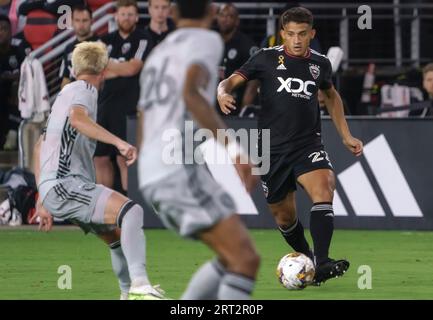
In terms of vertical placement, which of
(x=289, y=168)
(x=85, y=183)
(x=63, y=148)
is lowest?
(x=289, y=168)

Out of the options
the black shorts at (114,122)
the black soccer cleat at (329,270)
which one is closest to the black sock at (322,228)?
the black soccer cleat at (329,270)

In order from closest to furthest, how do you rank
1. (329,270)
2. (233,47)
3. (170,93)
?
1. (170,93)
2. (329,270)
3. (233,47)

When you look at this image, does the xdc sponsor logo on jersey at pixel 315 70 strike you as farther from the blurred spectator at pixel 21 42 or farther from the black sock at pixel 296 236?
the blurred spectator at pixel 21 42

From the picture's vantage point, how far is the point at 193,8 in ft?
22.9

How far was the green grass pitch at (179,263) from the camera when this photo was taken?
10289 mm

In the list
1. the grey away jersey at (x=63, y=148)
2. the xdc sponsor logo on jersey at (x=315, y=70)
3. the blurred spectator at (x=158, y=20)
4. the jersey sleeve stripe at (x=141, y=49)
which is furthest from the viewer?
the blurred spectator at (x=158, y=20)

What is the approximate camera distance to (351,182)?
1593cm

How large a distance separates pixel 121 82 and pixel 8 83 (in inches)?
84.1

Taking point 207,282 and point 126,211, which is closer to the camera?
point 207,282

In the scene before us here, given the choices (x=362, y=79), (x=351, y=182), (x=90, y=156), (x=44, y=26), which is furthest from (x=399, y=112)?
(x=90, y=156)

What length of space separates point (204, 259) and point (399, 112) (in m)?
5.88

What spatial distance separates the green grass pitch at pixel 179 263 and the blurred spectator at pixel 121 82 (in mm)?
983

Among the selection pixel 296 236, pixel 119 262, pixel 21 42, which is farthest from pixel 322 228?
pixel 21 42

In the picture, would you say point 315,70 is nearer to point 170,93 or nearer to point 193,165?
point 193,165
